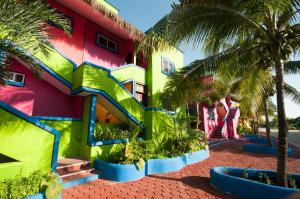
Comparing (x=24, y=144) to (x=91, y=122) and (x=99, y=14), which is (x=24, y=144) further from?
(x=99, y=14)

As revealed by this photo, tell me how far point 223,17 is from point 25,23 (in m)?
5.41

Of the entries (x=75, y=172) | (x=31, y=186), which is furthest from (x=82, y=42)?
(x=31, y=186)

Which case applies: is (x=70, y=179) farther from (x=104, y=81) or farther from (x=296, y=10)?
(x=296, y=10)

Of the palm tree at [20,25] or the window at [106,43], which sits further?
the window at [106,43]

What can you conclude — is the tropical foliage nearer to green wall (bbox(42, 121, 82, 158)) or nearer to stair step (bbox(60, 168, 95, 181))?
stair step (bbox(60, 168, 95, 181))

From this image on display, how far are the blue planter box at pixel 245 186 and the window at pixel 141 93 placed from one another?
24.2 feet

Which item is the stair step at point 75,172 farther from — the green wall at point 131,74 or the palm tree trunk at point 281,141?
the palm tree trunk at point 281,141

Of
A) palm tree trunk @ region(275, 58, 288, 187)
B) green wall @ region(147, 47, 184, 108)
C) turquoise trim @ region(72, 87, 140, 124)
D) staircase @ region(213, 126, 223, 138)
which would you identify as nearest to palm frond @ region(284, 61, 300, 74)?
green wall @ region(147, 47, 184, 108)

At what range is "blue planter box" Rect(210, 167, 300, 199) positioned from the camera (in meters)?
5.27

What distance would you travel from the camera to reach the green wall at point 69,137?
8.65 m

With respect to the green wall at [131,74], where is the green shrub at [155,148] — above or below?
below

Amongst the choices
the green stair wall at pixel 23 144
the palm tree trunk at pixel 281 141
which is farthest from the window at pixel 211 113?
the green stair wall at pixel 23 144

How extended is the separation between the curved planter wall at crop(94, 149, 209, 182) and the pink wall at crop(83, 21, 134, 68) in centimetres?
692

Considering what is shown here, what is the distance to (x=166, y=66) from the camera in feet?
50.2
